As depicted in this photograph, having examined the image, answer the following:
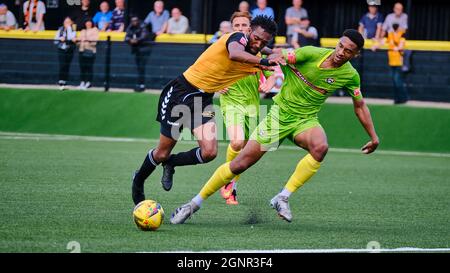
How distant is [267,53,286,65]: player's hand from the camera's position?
10516 millimetres

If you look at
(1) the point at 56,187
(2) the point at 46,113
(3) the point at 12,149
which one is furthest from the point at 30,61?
(1) the point at 56,187

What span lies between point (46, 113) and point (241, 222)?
1261cm

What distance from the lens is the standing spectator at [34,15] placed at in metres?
25.3

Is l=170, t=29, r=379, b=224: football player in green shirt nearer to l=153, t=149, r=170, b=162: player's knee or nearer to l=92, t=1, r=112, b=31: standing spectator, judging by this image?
l=153, t=149, r=170, b=162: player's knee

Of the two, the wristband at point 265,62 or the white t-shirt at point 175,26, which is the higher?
the wristband at point 265,62

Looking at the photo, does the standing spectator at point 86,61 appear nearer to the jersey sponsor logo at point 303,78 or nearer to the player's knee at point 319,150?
the jersey sponsor logo at point 303,78

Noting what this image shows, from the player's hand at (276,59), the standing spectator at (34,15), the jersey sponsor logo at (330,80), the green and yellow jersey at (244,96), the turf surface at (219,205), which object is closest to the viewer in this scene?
the turf surface at (219,205)

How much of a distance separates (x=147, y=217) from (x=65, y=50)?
13.7 meters

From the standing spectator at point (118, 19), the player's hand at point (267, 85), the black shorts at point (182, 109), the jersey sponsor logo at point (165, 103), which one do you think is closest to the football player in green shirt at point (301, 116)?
the black shorts at point (182, 109)

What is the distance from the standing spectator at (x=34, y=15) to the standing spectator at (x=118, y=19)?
1.86 meters

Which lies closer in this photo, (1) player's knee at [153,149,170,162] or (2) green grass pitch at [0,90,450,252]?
(2) green grass pitch at [0,90,450,252]

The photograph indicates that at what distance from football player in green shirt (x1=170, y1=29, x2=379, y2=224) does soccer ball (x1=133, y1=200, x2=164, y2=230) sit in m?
0.64

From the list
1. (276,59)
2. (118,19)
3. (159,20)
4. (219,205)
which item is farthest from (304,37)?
(276,59)

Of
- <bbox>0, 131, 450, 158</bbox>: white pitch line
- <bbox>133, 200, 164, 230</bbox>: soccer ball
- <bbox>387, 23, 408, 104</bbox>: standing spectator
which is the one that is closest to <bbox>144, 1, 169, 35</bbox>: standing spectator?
<bbox>0, 131, 450, 158</bbox>: white pitch line
